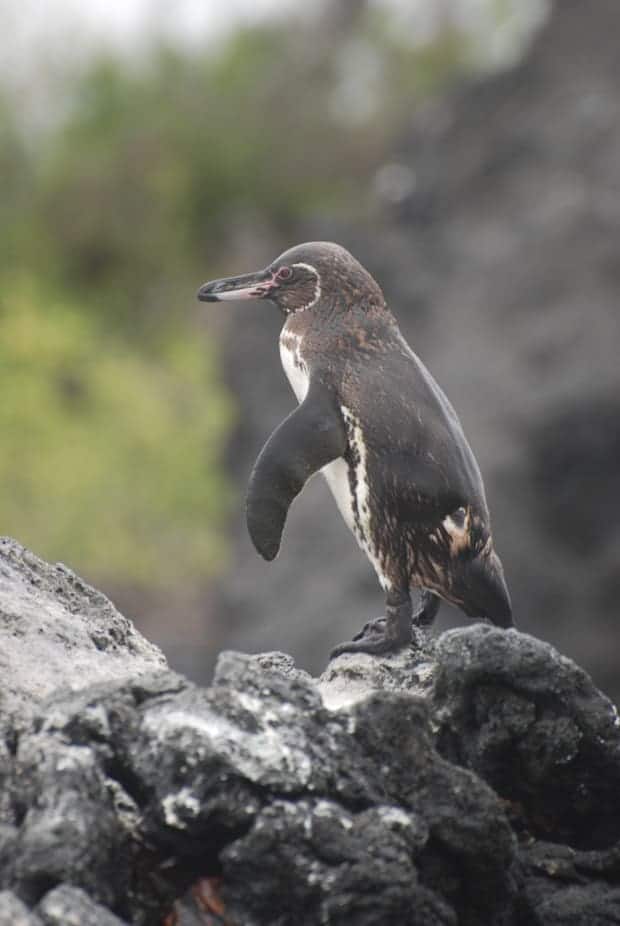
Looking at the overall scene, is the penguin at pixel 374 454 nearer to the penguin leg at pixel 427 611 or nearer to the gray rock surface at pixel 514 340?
the penguin leg at pixel 427 611

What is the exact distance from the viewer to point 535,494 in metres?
12.9

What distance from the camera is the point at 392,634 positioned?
5.44 m

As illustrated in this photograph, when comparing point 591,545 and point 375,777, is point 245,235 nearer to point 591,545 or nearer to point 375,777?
point 591,545

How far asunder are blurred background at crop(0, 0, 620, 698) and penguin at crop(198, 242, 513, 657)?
619 centimetres

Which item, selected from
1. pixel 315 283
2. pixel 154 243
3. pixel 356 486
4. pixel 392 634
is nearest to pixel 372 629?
pixel 392 634

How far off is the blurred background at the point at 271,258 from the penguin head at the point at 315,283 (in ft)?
20.3

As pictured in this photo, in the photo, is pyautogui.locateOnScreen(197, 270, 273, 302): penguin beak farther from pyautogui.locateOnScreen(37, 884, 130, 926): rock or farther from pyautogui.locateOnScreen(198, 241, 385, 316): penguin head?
pyautogui.locateOnScreen(37, 884, 130, 926): rock

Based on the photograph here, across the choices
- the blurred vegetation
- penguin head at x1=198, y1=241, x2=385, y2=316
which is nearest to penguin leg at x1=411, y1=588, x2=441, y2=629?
penguin head at x1=198, y1=241, x2=385, y2=316

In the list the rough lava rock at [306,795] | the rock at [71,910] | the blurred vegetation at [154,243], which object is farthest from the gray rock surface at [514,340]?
the rock at [71,910]

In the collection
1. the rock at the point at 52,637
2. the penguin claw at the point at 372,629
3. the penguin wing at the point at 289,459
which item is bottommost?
the rock at the point at 52,637

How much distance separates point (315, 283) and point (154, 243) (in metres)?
18.2

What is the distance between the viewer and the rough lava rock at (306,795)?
4059 mm

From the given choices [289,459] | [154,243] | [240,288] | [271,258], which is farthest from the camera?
[154,243]

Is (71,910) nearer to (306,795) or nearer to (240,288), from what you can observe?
(306,795)
